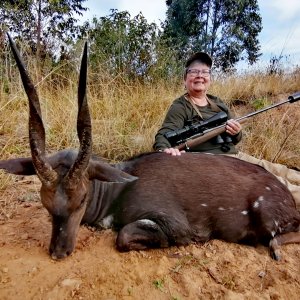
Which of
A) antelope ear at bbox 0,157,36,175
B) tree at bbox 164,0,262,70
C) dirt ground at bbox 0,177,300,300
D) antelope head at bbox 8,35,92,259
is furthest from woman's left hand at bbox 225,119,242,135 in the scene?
tree at bbox 164,0,262,70

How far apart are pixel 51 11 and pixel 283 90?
6.32 meters

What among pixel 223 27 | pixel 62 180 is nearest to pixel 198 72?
pixel 62 180

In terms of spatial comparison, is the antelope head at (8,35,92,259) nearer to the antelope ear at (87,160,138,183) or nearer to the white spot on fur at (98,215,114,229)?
the antelope ear at (87,160,138,183)

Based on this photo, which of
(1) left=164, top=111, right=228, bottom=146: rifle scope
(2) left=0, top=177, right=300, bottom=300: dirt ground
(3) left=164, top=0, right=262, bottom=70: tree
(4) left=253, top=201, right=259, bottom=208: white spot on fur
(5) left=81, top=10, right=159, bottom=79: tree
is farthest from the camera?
(3) left=164, top=0, right=262, bottom=70: tree

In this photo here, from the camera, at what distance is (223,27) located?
19953mm

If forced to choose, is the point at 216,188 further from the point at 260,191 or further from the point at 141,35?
the point at 141,35

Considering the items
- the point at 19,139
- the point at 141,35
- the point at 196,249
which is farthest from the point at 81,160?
the point at 141,35

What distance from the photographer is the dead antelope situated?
3025mm

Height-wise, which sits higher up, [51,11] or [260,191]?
[51,11]

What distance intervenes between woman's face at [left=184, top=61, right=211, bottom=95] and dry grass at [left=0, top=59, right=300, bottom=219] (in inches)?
51.2

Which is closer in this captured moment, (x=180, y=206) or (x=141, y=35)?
(x=180, y=206)

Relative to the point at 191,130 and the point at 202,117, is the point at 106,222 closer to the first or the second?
the point at 191,130

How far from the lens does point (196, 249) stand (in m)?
3.43

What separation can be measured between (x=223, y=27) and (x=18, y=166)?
60.5 feet
